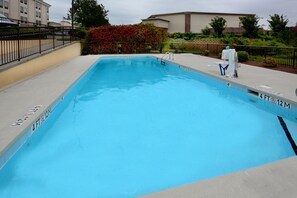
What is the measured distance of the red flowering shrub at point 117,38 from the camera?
77.7ft

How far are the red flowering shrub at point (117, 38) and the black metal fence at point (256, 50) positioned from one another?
3.19 metres

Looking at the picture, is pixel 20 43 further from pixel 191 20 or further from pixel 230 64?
pixel 191 20

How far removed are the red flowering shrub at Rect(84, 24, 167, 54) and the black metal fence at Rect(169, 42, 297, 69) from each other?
3.19m

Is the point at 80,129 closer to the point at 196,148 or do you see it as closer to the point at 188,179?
the point at 196,148

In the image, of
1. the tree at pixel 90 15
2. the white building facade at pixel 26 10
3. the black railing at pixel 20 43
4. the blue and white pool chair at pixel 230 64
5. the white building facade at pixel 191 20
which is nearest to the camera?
the black railing at pixel 20 43

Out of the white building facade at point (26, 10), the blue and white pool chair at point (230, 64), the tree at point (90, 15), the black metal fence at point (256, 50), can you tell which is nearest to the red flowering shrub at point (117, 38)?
the black metal fence at point (256, 50)

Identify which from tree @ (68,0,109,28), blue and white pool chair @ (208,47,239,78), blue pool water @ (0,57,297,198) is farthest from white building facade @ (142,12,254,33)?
blue pool water @ (0,57,297,198)

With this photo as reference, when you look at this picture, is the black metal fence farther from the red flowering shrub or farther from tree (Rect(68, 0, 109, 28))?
tree (Rect(68, 0, 109, 28))

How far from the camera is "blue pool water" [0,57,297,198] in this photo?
401cm

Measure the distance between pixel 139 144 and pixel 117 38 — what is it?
1961 cm

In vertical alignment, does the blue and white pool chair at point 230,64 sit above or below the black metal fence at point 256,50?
below

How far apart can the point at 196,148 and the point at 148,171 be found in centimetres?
126

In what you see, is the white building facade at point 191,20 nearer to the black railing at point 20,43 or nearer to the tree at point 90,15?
the tree at point 90,15

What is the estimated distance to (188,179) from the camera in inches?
163
